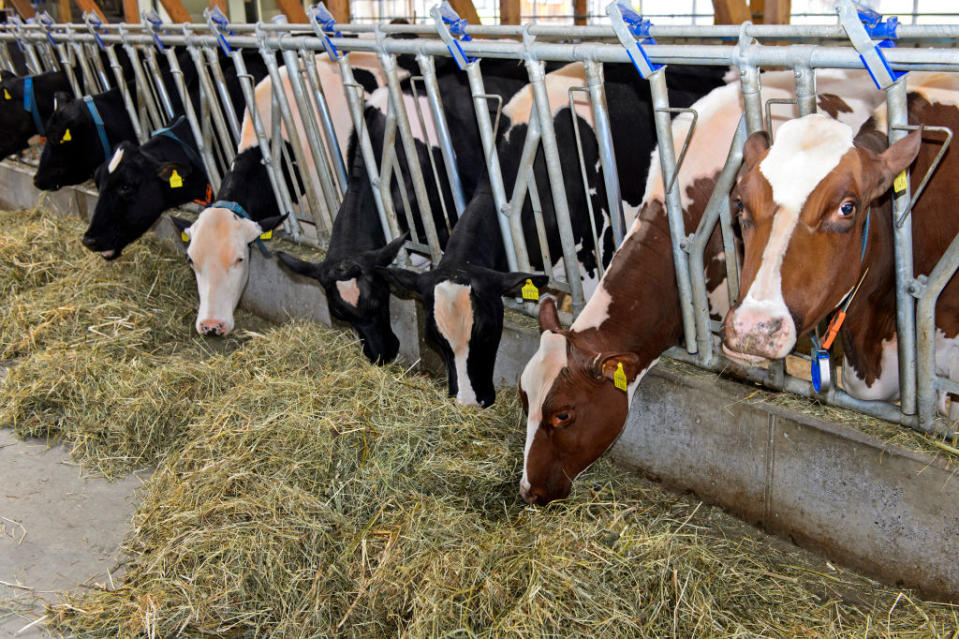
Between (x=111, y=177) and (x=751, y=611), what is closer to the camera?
(x=751, y=611)

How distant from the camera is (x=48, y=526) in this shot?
398 cm

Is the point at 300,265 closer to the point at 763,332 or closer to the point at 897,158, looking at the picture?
the point at 763,332

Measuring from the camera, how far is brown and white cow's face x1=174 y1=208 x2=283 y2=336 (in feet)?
18.8

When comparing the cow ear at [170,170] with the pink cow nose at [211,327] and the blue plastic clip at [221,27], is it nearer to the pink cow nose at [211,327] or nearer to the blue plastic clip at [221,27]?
the blue plastic clip at [221,27]

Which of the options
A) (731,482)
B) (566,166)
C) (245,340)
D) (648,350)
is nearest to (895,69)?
(648,350)

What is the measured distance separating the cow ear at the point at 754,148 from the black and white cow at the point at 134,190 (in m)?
4.34

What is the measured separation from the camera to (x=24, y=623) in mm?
3262

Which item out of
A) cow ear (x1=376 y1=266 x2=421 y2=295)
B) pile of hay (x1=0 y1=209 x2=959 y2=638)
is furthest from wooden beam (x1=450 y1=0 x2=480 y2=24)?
pile of hay (x1=0 y1=209 x2=959 y2=638)

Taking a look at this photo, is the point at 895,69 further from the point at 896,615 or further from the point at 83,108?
the point at 83,108

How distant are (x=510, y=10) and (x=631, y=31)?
3.71m

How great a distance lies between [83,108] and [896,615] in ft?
27.2

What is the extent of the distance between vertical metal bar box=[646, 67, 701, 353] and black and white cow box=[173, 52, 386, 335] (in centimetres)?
285

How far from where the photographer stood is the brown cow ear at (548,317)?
366 centimetres

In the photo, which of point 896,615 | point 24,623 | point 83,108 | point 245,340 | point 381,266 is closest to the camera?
point 896,615
